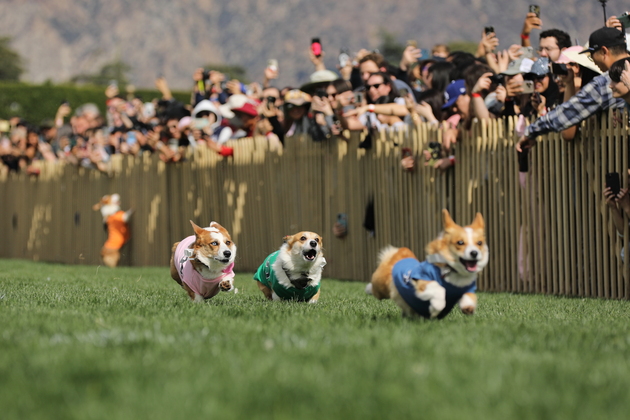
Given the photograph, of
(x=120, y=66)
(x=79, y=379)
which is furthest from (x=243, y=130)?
(x=120, y=66)

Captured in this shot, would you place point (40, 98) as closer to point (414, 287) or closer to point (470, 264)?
point (414, 287)

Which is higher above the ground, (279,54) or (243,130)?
(279,54)

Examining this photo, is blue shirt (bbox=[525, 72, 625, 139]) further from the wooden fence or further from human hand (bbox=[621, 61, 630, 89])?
human hand (bbox=[621, 61, 630, 89])

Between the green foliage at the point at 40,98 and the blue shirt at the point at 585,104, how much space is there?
41.2 metres

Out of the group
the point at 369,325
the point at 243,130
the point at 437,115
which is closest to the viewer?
the point at 369,325

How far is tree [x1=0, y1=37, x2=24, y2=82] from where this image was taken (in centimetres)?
8666

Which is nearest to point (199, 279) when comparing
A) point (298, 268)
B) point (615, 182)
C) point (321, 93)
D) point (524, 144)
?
point (298, 268)

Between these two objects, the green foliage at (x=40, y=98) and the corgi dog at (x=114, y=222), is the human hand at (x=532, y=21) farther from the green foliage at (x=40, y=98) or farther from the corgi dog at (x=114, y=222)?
the green foliage at (x=40, y=98)

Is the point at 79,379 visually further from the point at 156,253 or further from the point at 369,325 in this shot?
the point at 156,253

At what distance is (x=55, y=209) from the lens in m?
23.2

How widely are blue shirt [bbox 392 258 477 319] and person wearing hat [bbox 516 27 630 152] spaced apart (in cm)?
395

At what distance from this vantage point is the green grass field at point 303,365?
3.79m

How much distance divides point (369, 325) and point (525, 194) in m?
5.28

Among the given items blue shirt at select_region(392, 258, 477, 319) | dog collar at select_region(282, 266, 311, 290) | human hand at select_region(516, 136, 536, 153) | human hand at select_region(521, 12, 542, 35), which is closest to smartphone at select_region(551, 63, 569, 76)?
human hand at select_region(516, 136, 536, 153)
